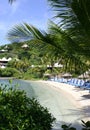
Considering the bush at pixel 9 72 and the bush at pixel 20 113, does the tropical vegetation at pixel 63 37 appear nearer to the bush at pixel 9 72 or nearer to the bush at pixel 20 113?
the bush at pixel 20 113

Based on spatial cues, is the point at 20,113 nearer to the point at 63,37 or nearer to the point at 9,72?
the point at 63,37

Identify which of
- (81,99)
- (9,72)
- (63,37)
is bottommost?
(81,99)

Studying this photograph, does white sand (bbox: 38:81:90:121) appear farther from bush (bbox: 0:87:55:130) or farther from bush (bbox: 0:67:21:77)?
bush (bbox: 0:67:21:77)

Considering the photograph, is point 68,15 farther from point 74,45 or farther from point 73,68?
point 73,68

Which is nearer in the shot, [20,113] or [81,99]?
[20,113]

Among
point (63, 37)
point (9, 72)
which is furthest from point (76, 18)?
point (9, 72)

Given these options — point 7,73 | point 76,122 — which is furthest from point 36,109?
point 7,73

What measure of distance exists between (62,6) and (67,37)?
695 mm

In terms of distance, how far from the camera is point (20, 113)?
17.3 ft

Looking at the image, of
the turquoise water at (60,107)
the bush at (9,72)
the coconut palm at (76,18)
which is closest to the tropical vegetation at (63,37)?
the coconut palm at (76,18)

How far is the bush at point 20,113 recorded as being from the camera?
5012mm

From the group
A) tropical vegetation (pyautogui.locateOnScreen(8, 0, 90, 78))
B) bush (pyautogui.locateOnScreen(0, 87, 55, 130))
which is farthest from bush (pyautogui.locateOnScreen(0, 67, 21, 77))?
bush (pyautogui.locateOnScreen(0, 87, 55, 130))

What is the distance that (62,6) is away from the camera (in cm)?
599

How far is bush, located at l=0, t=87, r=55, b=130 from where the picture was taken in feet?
16.4
